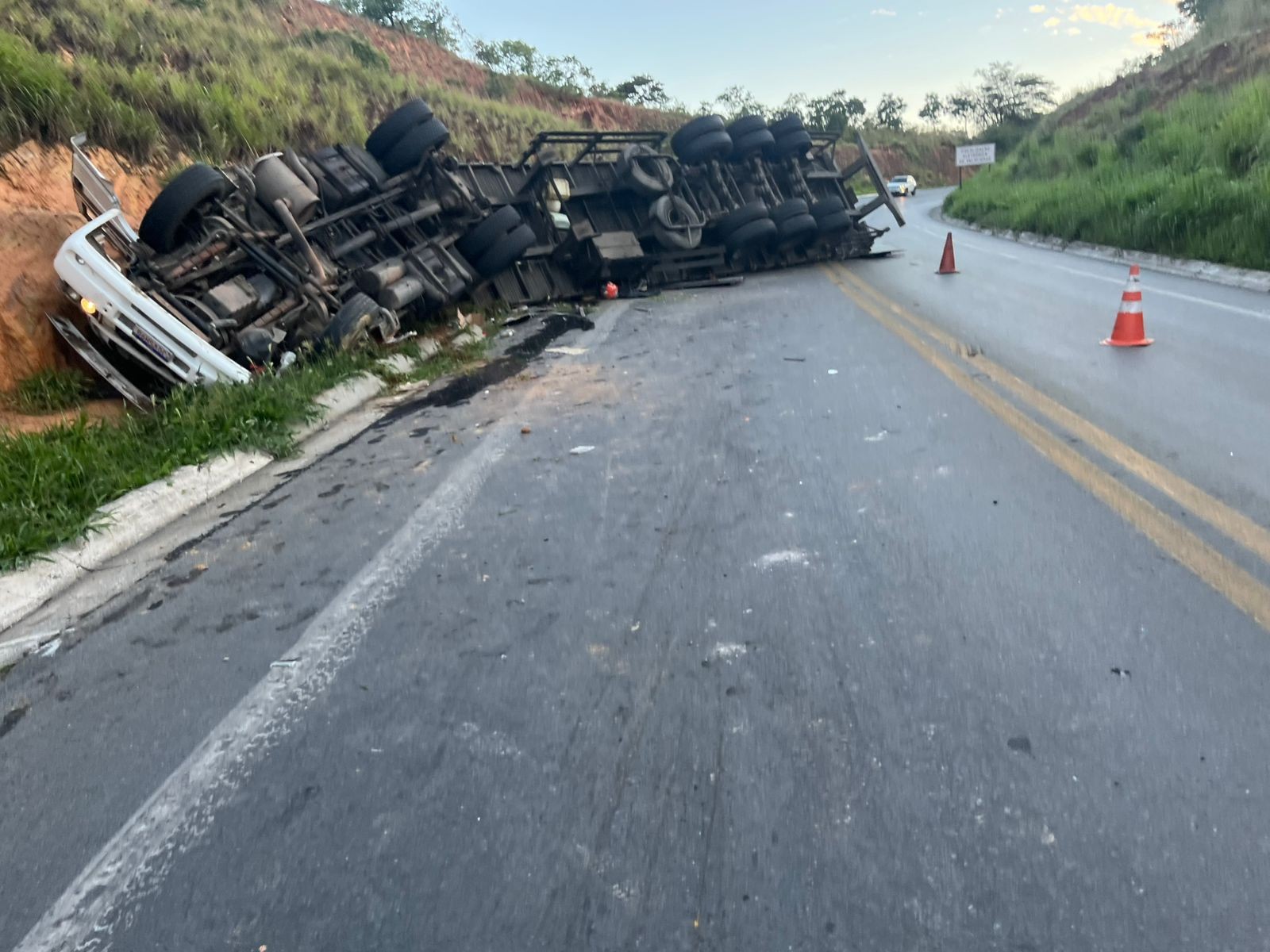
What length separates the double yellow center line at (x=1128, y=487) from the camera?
3.62 meters

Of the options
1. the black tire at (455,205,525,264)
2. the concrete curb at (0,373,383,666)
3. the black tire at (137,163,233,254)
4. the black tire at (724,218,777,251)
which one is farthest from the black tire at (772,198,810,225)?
the concrete curb at (0,373,383,666)

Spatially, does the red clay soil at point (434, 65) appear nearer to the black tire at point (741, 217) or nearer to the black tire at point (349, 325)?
the black tire at point (741, 217)

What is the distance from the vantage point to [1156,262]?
15.6 m

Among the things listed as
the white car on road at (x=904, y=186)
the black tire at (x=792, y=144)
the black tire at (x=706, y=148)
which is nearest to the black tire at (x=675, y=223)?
the black tire at (x=706, y=148)

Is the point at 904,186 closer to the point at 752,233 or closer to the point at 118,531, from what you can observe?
the point at 752,233

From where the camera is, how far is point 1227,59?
28500 millimetres

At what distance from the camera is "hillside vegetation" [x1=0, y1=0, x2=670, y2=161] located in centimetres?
988

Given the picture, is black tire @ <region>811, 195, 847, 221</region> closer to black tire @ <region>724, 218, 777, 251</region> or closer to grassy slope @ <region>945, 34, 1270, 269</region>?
black tire @ <region>724, 218, 777, 251</region>

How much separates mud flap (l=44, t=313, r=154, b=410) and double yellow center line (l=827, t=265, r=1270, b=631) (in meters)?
6.05

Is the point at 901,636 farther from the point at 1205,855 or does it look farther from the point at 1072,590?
the point at 1205,855

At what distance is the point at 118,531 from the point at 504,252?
7.27m

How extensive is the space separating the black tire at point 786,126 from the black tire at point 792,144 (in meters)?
0.05

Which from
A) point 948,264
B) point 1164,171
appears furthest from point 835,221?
point 1164,171

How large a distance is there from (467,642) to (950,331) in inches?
277
